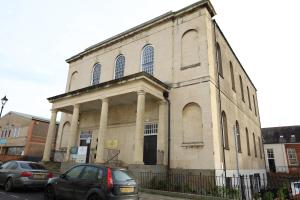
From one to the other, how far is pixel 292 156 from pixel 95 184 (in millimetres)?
49438

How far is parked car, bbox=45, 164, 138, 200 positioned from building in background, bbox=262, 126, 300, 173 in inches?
1690

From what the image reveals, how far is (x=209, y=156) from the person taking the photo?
13.1 meters

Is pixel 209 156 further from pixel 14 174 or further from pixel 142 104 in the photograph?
pixel 14 174

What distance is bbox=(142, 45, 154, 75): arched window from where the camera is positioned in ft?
60.4

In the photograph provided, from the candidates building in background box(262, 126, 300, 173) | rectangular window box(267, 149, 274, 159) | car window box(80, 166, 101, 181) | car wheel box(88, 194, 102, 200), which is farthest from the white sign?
rectangular window box(267, 149, 274, 159)

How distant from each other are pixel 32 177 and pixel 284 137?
52.1 m

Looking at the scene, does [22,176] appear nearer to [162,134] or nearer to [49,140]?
[162,134]

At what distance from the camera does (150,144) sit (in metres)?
16.0

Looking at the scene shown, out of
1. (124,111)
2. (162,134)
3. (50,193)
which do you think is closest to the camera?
(50,193)

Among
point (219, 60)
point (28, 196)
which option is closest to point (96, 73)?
point (219, 60)

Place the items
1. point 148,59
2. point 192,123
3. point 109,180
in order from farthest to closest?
point 148,59, point 192,123, point 109,180

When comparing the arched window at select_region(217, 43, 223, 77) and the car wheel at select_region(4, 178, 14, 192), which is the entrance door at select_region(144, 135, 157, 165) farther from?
the car wheel at select_region(4, 178, 14, 192)

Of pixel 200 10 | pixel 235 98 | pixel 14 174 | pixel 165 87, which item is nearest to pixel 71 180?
pixel 14 174

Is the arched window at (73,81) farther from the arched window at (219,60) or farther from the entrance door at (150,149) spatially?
the arched window at (219,60)
